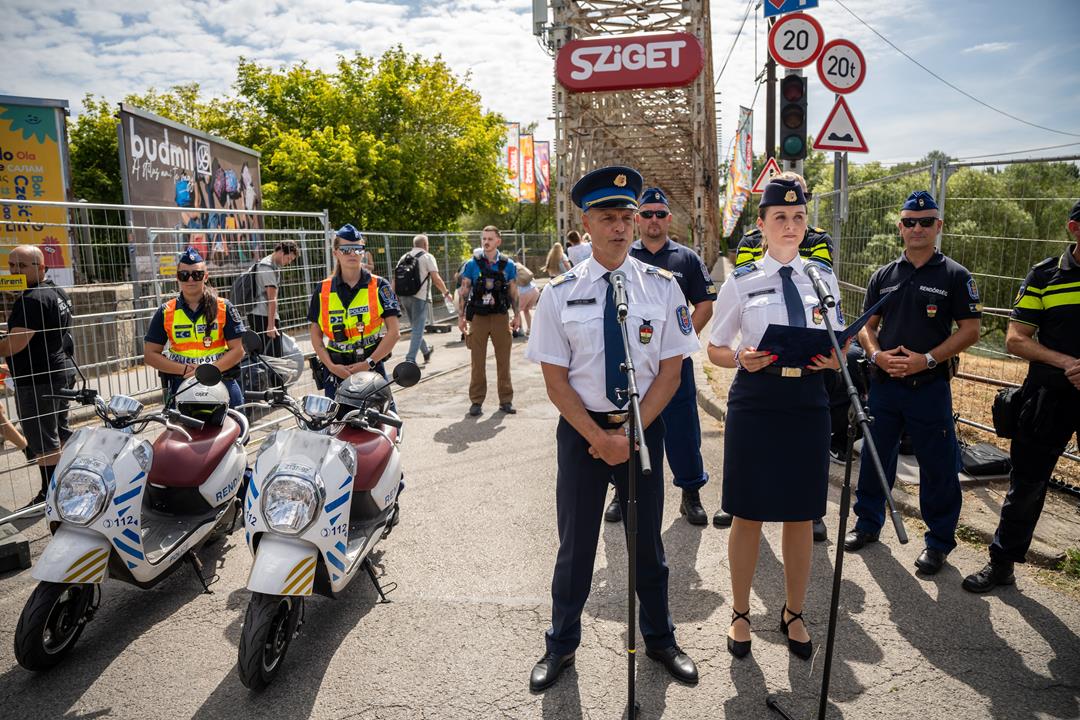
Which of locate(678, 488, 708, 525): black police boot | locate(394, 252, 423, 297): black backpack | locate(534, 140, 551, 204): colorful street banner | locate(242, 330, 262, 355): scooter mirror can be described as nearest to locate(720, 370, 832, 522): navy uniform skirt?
locate(678, 488, 708, 525): black police boot

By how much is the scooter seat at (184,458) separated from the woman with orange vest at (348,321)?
41.8 inches

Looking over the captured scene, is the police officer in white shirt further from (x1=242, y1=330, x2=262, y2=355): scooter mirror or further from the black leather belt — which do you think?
(x1=242, y1=330, x2=262, y2=355): scooter mirror

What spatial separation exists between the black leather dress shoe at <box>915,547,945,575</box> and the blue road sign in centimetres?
612

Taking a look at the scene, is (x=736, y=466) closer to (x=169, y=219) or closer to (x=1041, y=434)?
(x=1041, y=434)

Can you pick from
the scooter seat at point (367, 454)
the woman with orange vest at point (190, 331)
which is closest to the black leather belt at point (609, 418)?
the scooter seat at point (367, 454)

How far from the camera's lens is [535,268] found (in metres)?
28.2

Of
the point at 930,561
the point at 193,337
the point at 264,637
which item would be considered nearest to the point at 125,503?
the point at 264,637

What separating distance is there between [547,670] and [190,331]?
3421 mm

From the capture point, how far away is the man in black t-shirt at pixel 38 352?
4.88 meters

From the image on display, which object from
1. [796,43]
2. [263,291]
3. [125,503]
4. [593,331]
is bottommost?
[125,503]

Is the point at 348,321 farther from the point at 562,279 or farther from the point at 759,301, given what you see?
the point at 759,301

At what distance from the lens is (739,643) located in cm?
329

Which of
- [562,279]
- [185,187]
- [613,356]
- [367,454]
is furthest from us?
[185,187]

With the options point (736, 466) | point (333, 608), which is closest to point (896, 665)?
point (736, 466)
